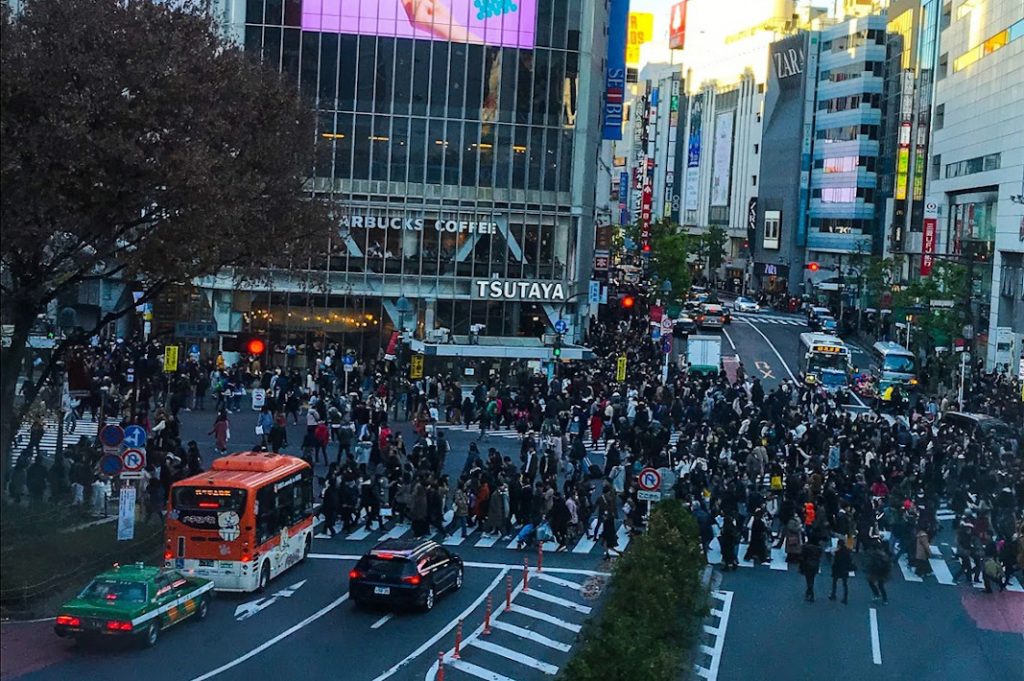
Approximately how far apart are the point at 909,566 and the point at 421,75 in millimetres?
Answer: 37225

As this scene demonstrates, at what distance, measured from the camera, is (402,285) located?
5953 cm

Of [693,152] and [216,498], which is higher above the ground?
[693,152]

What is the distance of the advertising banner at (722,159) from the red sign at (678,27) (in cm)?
2666

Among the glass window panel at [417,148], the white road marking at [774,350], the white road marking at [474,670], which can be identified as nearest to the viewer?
the white road marking at [474,670]

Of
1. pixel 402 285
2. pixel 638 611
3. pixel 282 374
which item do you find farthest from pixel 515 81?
pixel 638 611

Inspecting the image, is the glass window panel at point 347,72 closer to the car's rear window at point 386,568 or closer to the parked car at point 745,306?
the car's rear window at point 386,568

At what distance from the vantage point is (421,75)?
59.5 metres

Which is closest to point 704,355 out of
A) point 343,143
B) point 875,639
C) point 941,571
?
point 343,143

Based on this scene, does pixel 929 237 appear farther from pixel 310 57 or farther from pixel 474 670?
pixel 474 670

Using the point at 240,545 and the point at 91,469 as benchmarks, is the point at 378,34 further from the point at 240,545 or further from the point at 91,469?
the point at 240,545

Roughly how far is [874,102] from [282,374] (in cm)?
7763

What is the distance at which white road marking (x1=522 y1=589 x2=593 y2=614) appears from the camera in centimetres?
2355

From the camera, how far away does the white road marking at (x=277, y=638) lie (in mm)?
18844

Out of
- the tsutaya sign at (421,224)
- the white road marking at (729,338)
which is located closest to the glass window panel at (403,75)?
the tsutaya sign at (421,224)
